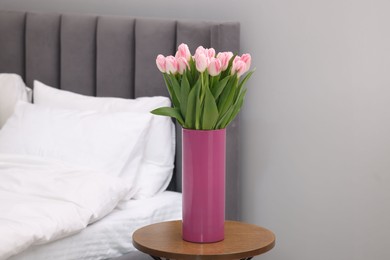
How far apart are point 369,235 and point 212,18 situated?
1.16 metres

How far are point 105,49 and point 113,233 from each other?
100cm

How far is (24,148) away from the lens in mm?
3248

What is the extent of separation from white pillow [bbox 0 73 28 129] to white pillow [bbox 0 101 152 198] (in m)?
0.32

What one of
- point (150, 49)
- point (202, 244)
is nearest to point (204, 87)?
point (202, 244)

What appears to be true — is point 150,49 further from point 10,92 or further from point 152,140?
point 10,92

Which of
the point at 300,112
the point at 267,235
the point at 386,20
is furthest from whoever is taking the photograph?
the point at 300,112

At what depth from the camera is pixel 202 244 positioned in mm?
2361

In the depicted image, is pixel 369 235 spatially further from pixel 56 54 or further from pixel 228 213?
pixel 56 54

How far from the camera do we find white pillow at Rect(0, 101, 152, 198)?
10.4ft

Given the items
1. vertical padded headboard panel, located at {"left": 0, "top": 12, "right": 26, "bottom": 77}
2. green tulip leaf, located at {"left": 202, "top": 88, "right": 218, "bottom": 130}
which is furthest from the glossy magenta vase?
vertical padded headboard panel, located at {"left": 0, "top": 12, "right": 26, "bottom": 77}

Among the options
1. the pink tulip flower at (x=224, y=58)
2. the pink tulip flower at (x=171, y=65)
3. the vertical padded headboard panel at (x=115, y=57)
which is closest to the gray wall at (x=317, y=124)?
the vertical padded headboard panel at (x=115, y=57)

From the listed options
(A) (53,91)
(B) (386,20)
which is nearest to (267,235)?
(B) (386,20)

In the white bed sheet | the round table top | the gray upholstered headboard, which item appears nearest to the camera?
the round table top

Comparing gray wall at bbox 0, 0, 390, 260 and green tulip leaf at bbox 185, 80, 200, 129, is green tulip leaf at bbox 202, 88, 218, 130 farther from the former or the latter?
gray wall at bbox 0, 0, 390, 260
